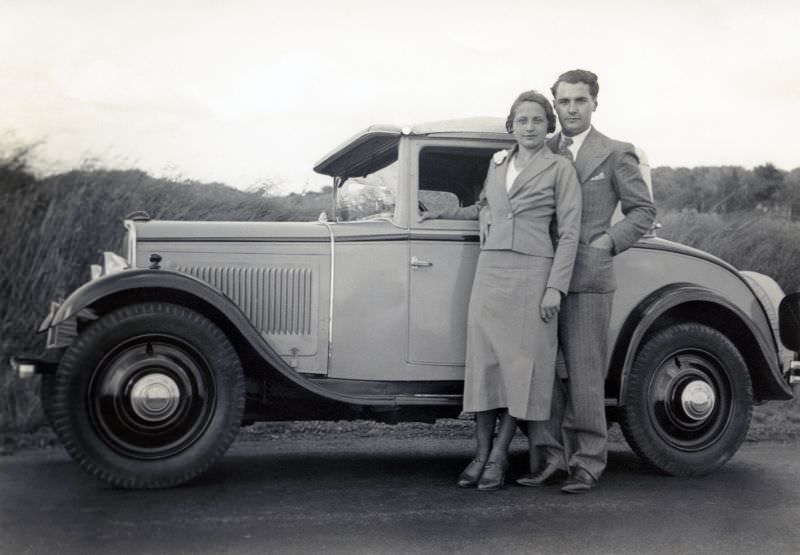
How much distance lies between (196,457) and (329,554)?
3.88ft

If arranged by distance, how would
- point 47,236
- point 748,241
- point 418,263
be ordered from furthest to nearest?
point 748,241, point 47,236, point 418,263

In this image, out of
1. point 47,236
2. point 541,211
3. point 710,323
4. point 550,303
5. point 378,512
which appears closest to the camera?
point 378,512

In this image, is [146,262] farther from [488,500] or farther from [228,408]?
[488,500]

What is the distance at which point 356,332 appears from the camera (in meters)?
4.59

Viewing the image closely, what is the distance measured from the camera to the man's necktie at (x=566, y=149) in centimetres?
450

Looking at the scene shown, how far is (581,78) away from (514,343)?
139 cm

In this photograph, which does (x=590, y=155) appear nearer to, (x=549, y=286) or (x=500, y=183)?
(x=500, y=183)

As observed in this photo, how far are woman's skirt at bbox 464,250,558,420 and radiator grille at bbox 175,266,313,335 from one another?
93 centimetres

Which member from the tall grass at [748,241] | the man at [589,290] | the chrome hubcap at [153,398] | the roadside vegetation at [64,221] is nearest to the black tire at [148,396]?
the chrome hubcap at [153,398]

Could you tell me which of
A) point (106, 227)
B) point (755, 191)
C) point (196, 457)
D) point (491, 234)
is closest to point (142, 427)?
point (196, 457)

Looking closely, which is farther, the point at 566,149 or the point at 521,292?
the point at 566,149

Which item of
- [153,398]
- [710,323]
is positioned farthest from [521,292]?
[153,398]

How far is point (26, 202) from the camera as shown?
21.7ft

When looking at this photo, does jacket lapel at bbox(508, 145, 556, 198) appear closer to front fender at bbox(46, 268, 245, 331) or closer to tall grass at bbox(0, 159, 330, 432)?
front fender at bbox(46, 268, 245, 331)
